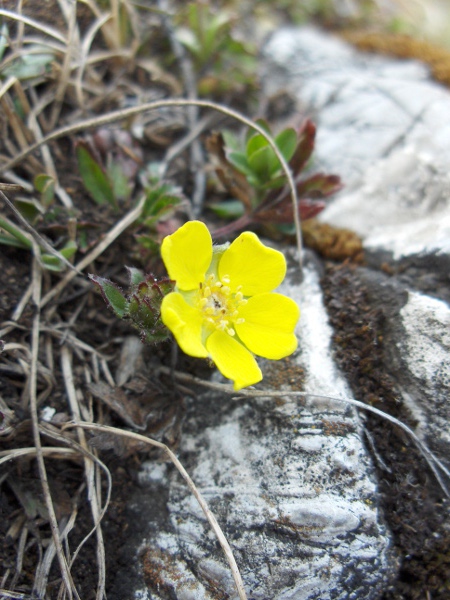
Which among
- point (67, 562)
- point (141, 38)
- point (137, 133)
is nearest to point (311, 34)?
point (141, 38)

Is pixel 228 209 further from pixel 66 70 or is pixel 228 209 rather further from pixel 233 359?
pixel 66 70

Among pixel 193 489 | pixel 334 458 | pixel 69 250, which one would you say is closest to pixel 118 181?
pixel 69 250

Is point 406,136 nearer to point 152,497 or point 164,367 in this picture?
point 164,367

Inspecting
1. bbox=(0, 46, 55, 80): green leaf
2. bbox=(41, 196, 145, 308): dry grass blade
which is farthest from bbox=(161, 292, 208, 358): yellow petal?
bbox=(0, 46, 55, 80): green leaf

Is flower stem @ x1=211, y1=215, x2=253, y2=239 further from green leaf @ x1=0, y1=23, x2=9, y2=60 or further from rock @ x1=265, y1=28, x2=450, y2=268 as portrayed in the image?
green leaf @ x1=0, y1=23, x2=9, y2=60

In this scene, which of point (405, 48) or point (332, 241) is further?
point (405, 48)

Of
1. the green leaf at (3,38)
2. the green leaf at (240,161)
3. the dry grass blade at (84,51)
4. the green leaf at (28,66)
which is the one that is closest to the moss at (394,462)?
the green leaf at (240,161)

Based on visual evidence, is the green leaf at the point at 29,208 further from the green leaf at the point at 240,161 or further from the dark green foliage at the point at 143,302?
the green leaf at the point at 240,161
